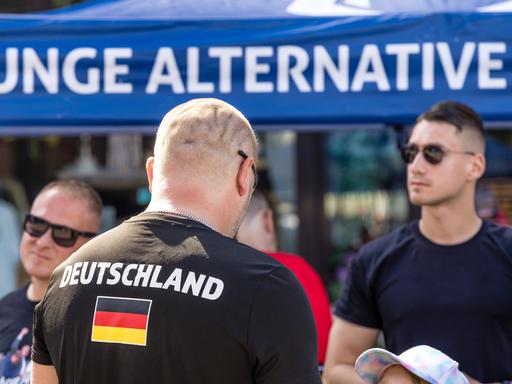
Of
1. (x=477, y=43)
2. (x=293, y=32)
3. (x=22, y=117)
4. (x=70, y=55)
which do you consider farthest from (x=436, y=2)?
(x=22, y=117)

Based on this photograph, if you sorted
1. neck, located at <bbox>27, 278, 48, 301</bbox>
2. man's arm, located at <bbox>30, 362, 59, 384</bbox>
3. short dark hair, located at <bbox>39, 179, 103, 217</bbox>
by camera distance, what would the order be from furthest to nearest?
1. short dark hair, located at <bbox>39, 179, 103, 217</bbox>
2. neck, located at <bbox>27, 278, 48, 301</bbox>
3. man's arm, located at <bbox>30, 362, 59, 384</bbox>

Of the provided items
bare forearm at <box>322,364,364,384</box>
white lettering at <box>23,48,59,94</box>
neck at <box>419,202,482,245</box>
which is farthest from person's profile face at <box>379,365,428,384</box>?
white lettering at <box>23,48,59,94</box>

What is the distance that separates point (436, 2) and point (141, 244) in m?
1.76

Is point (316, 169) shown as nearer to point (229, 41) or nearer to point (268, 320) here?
point (229, 41)

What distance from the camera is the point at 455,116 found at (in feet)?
11.3

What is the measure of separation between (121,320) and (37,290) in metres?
1.47

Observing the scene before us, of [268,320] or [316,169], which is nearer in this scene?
[268,320]

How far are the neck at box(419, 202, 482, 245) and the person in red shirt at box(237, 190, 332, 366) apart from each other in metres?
0.58

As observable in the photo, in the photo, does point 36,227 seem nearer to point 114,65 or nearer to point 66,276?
point 114,65

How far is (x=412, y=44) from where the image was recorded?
312cm

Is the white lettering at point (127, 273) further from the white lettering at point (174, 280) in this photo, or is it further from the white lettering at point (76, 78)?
the white lettering at point (76, 78)

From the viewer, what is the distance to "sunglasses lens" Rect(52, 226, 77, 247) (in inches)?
140

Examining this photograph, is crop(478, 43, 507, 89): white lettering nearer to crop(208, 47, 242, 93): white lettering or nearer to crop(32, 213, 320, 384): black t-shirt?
crop(208, 47, 242, 93): white lettering

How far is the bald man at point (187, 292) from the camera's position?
6.61 ft
